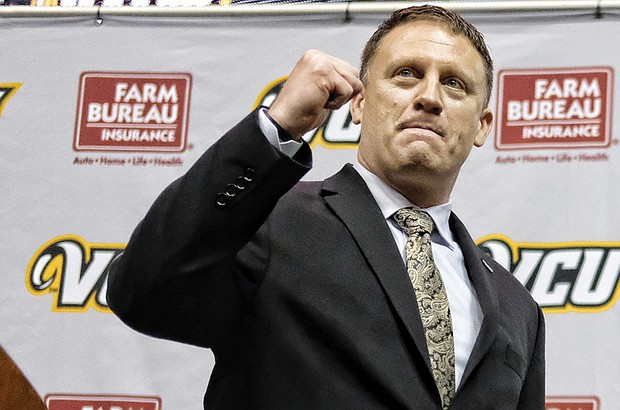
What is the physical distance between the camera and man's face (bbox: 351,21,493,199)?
72.2 inches

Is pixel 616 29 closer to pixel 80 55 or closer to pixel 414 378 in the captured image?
pixel 80 55

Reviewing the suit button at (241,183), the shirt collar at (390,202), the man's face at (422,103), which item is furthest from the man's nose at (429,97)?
the suit button at (241,183)

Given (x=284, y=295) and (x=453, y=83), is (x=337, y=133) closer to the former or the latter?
(x=453, y=83)

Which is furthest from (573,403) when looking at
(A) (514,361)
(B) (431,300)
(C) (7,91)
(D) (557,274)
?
(C) (7,91)

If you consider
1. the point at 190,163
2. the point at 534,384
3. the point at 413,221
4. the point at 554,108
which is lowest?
the point at 534,384

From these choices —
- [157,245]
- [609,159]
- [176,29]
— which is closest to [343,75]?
[157,245]

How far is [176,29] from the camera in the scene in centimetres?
346

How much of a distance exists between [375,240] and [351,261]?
0.06m

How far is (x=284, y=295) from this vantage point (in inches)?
63.5

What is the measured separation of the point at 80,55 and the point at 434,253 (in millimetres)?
1933

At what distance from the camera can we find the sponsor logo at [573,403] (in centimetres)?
292

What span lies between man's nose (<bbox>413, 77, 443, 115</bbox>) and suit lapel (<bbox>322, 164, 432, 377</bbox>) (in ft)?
0.52

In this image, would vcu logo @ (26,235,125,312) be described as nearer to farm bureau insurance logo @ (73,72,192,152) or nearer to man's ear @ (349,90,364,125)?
farm bureau insurance logo @ (73,72,192,152)

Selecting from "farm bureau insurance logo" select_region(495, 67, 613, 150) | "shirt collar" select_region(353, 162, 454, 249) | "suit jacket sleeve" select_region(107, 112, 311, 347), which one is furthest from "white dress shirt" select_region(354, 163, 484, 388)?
"farm bureau insurance logo" select_region(495, 67, 613, 150)
